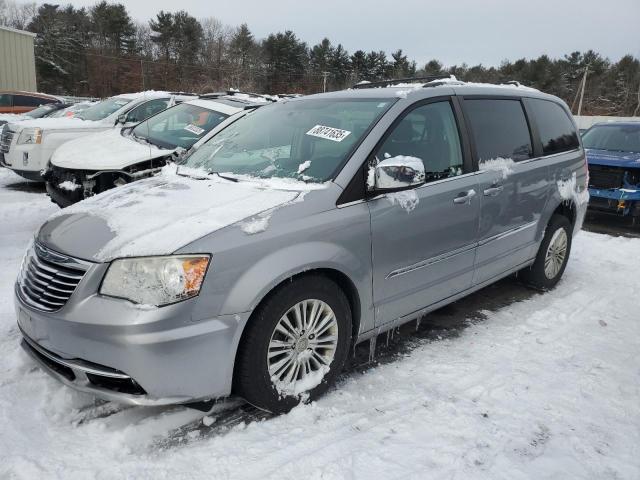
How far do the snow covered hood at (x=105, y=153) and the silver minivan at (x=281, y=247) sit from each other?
2252 millimetres

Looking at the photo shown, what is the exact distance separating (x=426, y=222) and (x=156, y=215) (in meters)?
1.68

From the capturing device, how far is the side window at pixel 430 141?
10.6 ft

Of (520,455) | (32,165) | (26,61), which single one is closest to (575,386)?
(520,455)

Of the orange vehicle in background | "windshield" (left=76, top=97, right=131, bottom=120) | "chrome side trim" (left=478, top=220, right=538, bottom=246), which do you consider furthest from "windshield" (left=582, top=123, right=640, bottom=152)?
the orange vehicle in background

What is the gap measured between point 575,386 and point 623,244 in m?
4.71

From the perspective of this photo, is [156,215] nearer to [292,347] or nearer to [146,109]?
[292,347]

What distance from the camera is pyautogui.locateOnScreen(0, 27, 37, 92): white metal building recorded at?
27.2 meters

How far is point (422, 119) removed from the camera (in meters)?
3.45

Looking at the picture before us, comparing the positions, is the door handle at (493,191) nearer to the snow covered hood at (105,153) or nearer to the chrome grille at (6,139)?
the snow covered hood at (105,153)

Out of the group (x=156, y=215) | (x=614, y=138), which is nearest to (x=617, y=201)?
(x=614, y=138)

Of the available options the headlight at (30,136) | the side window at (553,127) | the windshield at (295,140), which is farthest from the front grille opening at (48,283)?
the headlight at (30,136)

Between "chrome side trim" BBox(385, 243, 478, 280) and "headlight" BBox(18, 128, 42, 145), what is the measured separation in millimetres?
7510

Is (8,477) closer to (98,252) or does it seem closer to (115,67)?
(98,252)

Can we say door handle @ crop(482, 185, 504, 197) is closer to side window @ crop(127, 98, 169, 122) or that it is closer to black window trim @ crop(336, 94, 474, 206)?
black window trim @ crop(336, 94, 474, 206)
